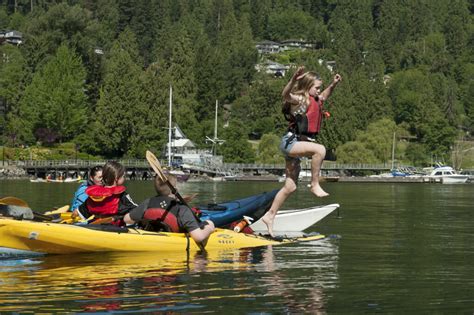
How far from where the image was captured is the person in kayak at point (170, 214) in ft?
50.7

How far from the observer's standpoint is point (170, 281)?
12.5 m

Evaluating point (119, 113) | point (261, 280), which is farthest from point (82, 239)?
point (119, 113)

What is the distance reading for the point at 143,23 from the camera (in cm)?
18275

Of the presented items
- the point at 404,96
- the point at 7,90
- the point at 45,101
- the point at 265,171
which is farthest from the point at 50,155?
the point at 404,96

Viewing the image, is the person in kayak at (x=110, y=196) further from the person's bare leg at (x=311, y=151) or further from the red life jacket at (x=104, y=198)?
the person's bare leg at (x=311, y=151)

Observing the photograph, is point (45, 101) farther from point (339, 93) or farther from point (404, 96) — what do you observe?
point (404, 96)

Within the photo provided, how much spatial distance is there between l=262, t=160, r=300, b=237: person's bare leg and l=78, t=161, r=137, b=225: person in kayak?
2281mm

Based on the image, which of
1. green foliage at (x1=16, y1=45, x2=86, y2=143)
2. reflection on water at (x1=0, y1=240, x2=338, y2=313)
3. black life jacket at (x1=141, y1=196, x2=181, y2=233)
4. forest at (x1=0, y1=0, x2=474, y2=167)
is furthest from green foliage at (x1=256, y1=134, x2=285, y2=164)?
reflection on water at (x1=0, y1=240, x2=338, y2=313)

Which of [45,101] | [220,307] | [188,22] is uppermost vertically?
[188,22]

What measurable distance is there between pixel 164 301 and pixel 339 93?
12306 cm

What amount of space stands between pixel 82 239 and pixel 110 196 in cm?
126

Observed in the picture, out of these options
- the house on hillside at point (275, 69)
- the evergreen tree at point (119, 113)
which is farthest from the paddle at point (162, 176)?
the house on hillside at point (275, 69)

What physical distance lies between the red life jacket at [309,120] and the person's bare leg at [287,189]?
1.87ft

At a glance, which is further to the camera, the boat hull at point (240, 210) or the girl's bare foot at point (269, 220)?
the boat hull at point (240, 210)
